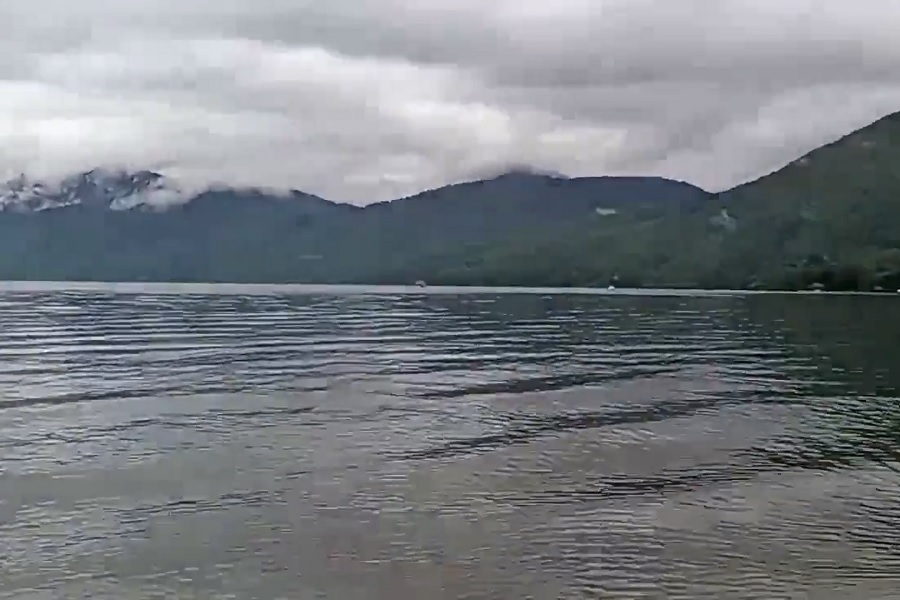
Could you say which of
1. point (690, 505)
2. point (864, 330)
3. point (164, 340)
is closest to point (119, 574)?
point (690, 505)

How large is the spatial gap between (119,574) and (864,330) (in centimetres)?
9046

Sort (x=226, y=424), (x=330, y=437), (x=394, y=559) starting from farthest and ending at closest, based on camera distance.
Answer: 1. (x=226, y=424)
2. (x=330, y=437)
3. (x=394, y=559)

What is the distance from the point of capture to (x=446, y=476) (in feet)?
100

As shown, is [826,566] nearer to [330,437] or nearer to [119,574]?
[119,574]

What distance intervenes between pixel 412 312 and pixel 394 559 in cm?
10871

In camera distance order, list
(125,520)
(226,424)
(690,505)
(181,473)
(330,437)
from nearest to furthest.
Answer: (125,520) < (690,505) < (181,473) < (330,437) < (226,424)

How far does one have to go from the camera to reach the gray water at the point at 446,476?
21156 millimetres

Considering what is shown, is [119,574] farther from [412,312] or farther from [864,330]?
[412,312]

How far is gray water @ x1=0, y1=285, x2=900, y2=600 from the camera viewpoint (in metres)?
21.2

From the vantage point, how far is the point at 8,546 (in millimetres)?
22672

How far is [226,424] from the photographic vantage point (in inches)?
1585

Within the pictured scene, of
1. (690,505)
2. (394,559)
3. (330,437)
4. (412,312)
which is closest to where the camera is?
(394,559)

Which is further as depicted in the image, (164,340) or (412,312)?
(412,312)

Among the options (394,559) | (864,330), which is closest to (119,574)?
(394,559)
